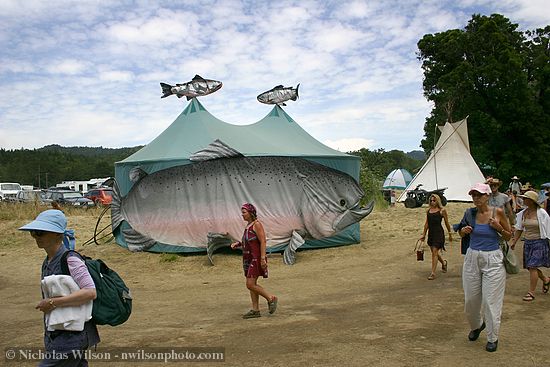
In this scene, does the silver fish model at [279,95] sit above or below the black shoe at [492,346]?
above

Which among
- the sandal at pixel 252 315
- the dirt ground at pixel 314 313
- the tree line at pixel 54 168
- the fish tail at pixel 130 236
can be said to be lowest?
the dirt ground at pixel 314 313

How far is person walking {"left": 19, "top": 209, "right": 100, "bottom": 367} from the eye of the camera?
313 centimetres

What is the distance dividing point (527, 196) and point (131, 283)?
22.2 feet

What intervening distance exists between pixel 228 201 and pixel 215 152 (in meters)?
1.15

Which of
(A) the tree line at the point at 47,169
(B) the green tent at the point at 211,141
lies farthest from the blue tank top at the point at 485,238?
(A) the tree line at the point at 47,169

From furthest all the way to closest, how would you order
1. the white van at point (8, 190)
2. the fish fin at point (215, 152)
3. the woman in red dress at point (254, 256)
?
the white van at point (8, 190), the fish fin at point (215, 152), the woman in red dress at point (254, 256)

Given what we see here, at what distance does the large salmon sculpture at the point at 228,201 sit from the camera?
1205 centimetres

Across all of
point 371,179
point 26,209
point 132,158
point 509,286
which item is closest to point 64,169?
point 26,209

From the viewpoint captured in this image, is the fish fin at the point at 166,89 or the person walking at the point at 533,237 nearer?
the person walking at the point at 533,237

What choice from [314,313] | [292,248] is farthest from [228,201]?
[314,313]

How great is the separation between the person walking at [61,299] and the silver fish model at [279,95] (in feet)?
40.5

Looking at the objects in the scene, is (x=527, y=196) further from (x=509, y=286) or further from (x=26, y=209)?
(x=26, y=209)

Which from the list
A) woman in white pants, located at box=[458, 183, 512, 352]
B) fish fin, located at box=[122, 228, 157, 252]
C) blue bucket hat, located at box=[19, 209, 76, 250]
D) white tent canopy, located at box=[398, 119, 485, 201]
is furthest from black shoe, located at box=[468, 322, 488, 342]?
white tent canopy, located at box=[398, 119, 485, 201]

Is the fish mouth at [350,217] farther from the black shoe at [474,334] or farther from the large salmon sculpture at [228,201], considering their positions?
the black shoe at [474,334]
